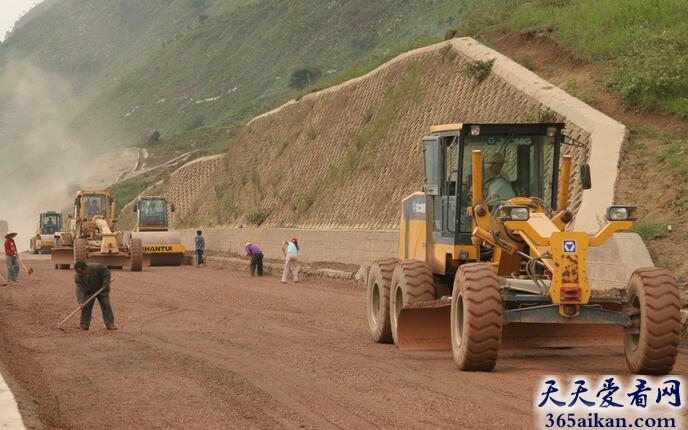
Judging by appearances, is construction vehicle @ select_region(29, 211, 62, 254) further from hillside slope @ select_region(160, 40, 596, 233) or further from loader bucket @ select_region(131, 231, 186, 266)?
loader bucket @ select_region(131, 231, 186, 266)

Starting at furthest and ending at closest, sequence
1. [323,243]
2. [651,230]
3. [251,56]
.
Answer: [251,56]
[323,243]
[651,230]

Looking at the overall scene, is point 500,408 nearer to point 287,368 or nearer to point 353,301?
point 287,368

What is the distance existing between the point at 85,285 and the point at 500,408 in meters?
11.4

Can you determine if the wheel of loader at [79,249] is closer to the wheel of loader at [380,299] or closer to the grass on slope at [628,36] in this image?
the grass on slope at [628,36]

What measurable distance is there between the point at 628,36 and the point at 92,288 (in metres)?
20.0

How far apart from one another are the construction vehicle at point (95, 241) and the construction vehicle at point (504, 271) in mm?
26567

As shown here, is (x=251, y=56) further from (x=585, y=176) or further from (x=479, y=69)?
(x=585, y=176)

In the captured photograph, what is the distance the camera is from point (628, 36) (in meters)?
33.6

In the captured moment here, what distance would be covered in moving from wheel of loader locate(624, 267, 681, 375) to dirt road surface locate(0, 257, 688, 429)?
0.77 m

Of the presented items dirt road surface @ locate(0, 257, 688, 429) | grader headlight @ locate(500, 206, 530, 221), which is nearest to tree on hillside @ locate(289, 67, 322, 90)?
dirt road surface @ locate(0, 257, 688, 429)

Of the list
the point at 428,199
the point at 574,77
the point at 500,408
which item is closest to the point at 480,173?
the point at 428,199

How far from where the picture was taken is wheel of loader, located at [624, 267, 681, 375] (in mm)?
12523

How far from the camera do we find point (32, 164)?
406 ft

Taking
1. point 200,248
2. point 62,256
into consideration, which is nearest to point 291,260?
point 62,256
